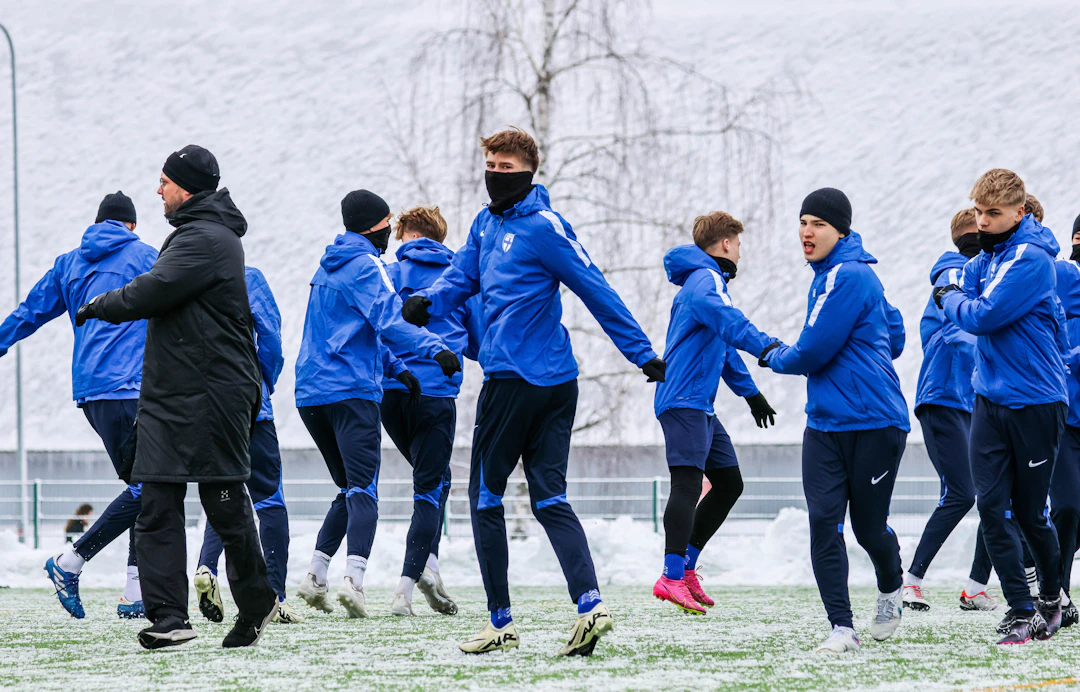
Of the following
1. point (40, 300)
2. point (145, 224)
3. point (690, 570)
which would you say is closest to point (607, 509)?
point (690, 570)

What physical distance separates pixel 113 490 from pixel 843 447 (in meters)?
15.3

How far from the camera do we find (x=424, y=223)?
8.12m

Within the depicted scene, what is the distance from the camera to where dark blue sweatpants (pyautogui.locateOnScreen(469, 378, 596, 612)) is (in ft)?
18.6

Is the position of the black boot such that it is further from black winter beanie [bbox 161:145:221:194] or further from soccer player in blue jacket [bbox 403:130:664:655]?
black winter beanie [bbox 161:145:221:194]

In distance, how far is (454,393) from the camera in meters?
→ 7.79

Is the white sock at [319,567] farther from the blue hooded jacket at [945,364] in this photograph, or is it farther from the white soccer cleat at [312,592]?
the blue hooded jacket at [945,364]

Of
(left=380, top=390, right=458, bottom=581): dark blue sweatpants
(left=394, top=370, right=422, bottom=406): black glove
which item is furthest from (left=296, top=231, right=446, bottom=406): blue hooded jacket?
(left=380, top=390, right=458, bottom=581): dark blue sweatpants

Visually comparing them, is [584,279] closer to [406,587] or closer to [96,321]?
[406,587]

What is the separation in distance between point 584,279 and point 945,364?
311 cm

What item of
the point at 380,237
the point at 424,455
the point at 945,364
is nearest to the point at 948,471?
the point at 945,364

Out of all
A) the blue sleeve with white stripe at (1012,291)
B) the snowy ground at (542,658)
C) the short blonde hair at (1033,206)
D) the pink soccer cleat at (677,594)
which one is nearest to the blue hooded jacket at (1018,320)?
the blue sleeve with white stripe at (1012,291)

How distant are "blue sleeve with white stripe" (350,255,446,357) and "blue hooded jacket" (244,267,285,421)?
0.62 metres

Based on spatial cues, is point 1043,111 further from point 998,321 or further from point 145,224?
point 998,321

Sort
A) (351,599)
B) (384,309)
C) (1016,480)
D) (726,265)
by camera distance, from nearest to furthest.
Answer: (1016,480), (384,309), (351,599), (726,265)
